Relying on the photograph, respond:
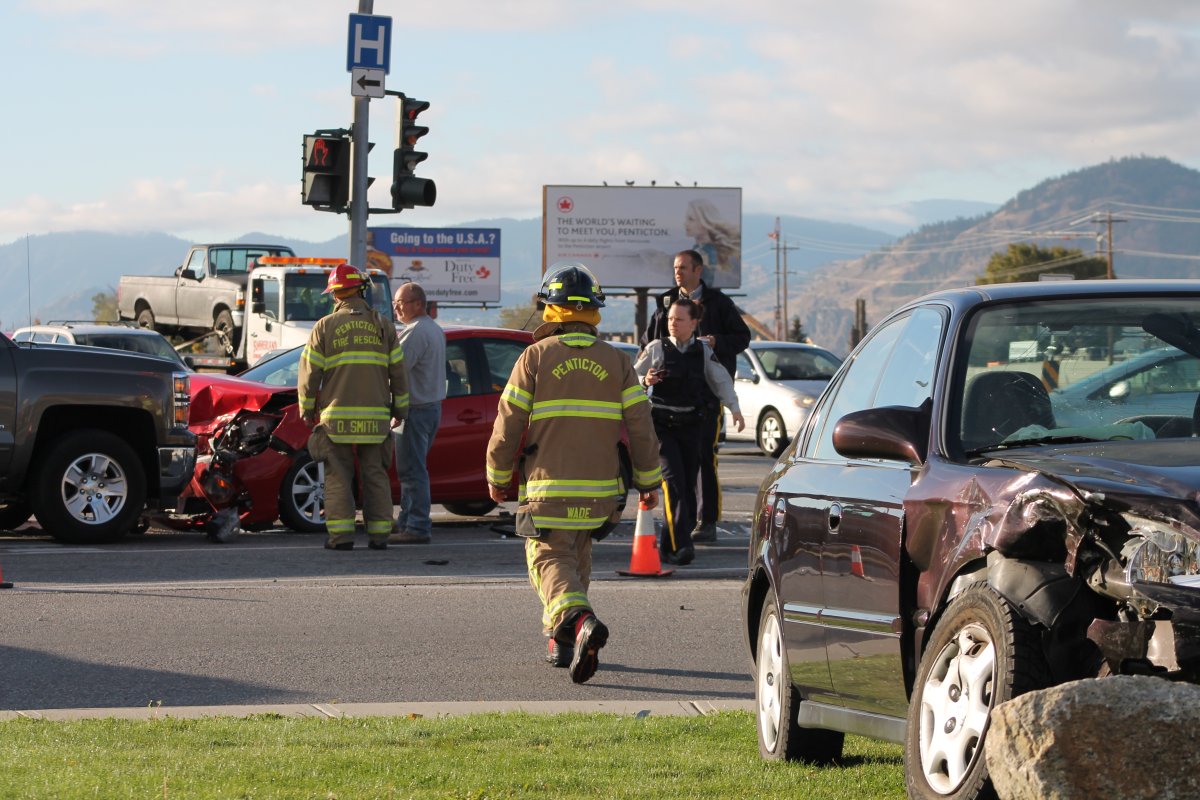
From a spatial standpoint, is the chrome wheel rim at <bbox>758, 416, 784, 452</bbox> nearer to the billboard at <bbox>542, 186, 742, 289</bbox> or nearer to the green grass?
the green grass

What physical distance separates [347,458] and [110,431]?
228 cm

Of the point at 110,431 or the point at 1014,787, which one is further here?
the point at 110,431

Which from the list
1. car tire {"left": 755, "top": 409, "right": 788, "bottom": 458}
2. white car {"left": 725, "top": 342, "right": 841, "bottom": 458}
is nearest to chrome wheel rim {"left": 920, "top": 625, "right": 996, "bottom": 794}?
white car {"left": 725, "top": 342, "right": 841, "bottom": 458}

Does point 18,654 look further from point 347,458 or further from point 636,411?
point 347,458

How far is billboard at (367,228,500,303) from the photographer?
68.1m

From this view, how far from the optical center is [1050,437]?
5.12m

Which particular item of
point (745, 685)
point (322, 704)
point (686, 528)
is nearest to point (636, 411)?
point (745, 685)

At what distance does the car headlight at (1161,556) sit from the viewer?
399 cm

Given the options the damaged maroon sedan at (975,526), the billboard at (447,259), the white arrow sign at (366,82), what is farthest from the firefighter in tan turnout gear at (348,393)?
the billboard at (447,259)

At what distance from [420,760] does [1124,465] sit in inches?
107

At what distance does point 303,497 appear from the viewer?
1430cm

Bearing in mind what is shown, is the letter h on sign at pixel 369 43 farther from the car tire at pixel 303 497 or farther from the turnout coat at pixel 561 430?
the turnout coat at pixel 561 430

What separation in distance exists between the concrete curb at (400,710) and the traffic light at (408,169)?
36.2 ft

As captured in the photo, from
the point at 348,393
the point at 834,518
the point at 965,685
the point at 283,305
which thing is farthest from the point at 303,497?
the point at 283,305
